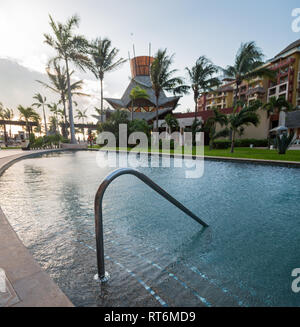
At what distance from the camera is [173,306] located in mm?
1473

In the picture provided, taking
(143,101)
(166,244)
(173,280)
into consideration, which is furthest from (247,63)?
(173,280)

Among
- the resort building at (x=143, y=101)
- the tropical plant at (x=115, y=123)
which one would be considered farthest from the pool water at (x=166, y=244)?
the resort building at (x=143, y=101)

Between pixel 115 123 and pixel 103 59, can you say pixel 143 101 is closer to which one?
pixel 103 59

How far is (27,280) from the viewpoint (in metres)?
1.38

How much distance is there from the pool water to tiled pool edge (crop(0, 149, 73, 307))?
0.26 m

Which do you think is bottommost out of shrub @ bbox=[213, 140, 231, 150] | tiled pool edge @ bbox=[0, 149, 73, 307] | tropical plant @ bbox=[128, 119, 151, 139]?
tiled pool edge @ bbox=[0, 149, 73, 307]

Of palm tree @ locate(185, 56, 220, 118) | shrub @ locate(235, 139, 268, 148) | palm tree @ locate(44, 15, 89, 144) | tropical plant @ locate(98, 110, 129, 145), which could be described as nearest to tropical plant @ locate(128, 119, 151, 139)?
tropical plant @ locate(98, 110, 129, 145)

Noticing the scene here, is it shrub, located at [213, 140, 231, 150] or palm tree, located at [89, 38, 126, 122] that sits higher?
palm tree, located at [89, 38, 126, 122]

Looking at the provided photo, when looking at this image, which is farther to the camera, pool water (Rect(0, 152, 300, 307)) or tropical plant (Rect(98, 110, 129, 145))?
tropical plant (Rect(98, 110, 129, 145))

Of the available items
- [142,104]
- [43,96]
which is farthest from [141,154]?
[43,96]

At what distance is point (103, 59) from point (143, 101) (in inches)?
476

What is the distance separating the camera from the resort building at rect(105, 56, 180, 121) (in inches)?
1275

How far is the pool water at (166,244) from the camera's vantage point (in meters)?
1.61

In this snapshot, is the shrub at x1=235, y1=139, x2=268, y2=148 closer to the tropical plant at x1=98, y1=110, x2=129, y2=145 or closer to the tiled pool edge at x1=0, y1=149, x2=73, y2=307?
the tropical plant at x1=98, y1=110, x2=129, y2=145
